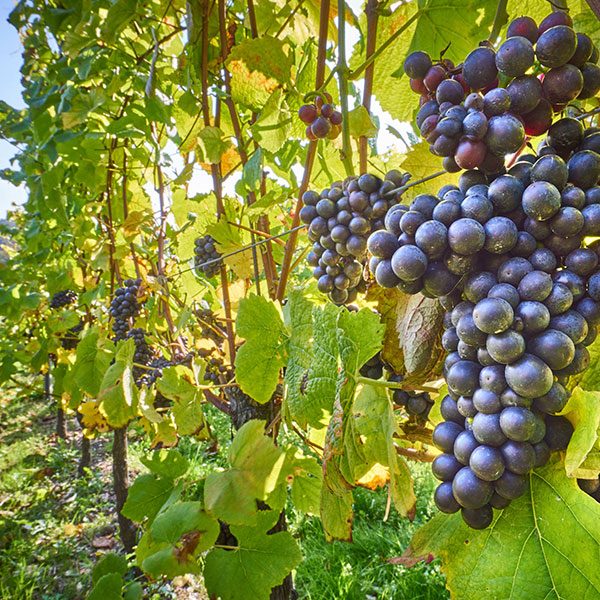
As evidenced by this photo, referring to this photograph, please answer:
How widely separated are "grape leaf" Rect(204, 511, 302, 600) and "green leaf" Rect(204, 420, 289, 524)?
159 mm

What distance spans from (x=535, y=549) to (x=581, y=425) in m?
0.15

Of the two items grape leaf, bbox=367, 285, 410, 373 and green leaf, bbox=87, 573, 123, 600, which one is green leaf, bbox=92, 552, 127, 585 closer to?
green leaf, bbox=87, 573, 123, 600

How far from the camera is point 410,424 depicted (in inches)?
30.0

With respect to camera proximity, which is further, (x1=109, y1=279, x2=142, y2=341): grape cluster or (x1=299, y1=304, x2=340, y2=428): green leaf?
(x1=109, y1=279, x2=142, y2=341): grape cluster

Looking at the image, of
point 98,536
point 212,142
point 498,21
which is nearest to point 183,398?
point 212,142

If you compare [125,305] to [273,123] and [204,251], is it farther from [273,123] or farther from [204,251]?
[273,123]

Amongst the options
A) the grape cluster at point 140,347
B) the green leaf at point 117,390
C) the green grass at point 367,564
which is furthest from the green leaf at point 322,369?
the green grass at point 367,564

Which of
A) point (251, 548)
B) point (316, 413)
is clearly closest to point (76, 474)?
point (251, 548)

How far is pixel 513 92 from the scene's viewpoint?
0.43 metres

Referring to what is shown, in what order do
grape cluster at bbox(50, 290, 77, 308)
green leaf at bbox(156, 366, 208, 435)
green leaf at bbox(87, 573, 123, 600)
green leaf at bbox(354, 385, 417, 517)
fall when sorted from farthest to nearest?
grape cluster at bbox(50, 290, 77, 308), green leaf at bbox(156, 366, 208, 435), green leaf at bbox(87, 573, 123, 600), green leaf at bbox(354, 385, 417, 517)

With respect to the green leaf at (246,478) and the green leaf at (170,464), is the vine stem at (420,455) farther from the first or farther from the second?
the green leaf at (170,464)

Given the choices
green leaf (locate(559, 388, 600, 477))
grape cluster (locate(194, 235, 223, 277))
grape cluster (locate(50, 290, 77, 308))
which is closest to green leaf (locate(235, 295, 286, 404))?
green leaf (locate(559, 388, 600, 477))

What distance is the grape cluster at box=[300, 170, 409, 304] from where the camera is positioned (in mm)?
688

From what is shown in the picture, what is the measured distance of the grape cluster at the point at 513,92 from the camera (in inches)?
16.2
